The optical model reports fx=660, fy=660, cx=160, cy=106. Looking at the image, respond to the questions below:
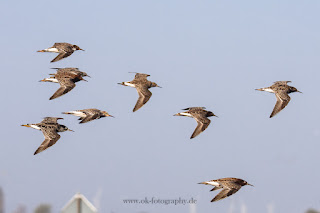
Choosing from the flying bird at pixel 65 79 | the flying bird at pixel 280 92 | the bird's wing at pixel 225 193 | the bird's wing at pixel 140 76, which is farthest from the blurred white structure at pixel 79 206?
the bird's wing at pixel 140 76

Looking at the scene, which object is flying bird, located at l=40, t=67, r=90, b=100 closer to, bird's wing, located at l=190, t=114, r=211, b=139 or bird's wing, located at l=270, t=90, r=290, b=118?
bird's wing, located at l=190, t=114, r=211, b=139

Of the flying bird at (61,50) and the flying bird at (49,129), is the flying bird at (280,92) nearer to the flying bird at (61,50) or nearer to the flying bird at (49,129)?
the flying bird at (49,129)

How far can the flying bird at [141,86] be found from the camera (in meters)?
66.5

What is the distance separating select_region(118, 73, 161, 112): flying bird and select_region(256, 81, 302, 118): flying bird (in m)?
12.3

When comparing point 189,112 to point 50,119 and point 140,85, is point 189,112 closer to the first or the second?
point 140,85

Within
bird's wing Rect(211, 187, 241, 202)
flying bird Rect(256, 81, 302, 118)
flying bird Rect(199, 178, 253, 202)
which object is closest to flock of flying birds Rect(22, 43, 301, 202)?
flying bird Rect(256, 81, 302, 118)

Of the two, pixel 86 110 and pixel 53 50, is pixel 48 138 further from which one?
pixel 53 50

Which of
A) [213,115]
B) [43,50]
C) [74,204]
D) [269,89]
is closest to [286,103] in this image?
[269,89]

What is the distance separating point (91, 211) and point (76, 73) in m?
51.9

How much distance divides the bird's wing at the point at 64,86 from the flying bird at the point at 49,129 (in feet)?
10.1

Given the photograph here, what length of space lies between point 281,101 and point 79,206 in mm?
45927

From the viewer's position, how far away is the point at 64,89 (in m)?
65.8

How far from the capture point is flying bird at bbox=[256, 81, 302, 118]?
66.9 m

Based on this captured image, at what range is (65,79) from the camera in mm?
68312
